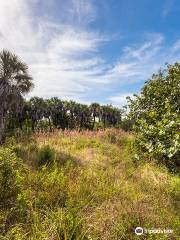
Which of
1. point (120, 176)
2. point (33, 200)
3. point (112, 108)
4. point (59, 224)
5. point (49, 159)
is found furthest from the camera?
point (112, 108)

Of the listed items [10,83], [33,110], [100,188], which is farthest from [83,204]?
[33,110]

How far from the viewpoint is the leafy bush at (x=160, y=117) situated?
4.89 m

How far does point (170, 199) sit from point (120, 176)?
80.3 inches

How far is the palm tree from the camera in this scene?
16750mm

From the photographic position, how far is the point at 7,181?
521 cm

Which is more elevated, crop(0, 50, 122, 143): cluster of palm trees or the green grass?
crop(0, 50, 122, 143): cluster of palm trees

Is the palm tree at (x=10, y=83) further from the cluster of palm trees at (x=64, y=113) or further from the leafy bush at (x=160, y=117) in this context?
the cluster of palm trees at (x=64, y=113)

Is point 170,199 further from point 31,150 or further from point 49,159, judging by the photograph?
point 31,150

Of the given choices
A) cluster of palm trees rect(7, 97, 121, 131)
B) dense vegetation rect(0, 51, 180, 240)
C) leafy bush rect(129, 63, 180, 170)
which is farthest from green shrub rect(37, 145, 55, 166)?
cluster of palm trees rect(7, 97, 121, 131)

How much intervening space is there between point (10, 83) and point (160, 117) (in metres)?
11.9

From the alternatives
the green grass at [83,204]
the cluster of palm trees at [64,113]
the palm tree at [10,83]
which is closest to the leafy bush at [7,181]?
the green grass at [83,204]

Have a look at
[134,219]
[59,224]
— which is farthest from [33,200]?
[134,219]

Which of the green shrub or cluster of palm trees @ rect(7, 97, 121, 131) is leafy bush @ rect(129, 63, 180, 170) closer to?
the green shrub

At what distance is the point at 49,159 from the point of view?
9.40m
